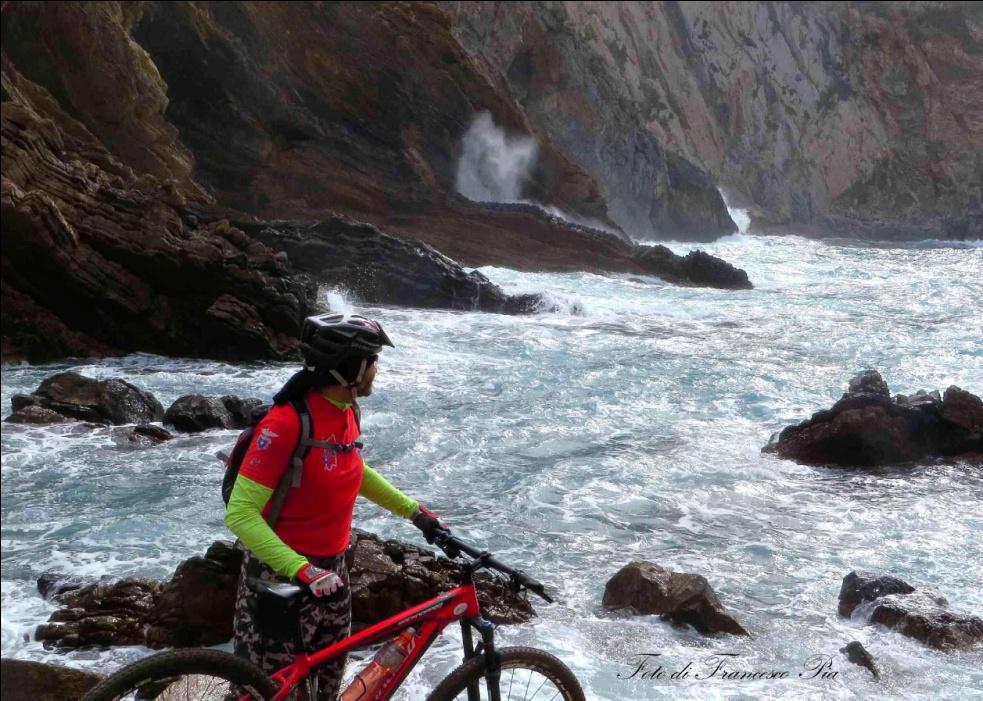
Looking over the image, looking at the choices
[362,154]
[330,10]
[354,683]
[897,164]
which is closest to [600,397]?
[354,683]

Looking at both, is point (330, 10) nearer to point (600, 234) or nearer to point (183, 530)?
point (600, 234)

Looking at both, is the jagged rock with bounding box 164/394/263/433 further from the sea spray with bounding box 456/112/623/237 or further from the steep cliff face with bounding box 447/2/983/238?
the steep cliff face with bounding box 447/2/983/238

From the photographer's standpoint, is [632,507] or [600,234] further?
[600,234]

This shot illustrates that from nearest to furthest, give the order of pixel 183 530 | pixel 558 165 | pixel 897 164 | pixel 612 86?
1. pixel 183 530
2. pixel 558 165
3. pixel 612 86
4. pixel 897 164

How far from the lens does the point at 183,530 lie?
6.75 meters

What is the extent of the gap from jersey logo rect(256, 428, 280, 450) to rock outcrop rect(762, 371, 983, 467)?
26.1ft

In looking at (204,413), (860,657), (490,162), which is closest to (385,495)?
(860,657)

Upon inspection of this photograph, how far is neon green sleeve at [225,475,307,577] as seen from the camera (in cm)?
279

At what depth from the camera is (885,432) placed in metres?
9.84

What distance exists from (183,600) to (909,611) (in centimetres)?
431

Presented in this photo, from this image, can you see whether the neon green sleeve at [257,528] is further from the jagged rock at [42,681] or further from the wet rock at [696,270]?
the wet rock at [696,270]

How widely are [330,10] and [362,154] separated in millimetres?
4501

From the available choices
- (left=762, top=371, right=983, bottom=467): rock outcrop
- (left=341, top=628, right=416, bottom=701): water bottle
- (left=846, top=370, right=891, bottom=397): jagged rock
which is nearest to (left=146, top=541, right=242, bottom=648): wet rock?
(left=341, top=628, right=416, bottom=701): water bottle

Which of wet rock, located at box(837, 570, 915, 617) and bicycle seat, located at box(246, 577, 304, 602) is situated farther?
wet rock, located at box(837, 570, 915, 617)
